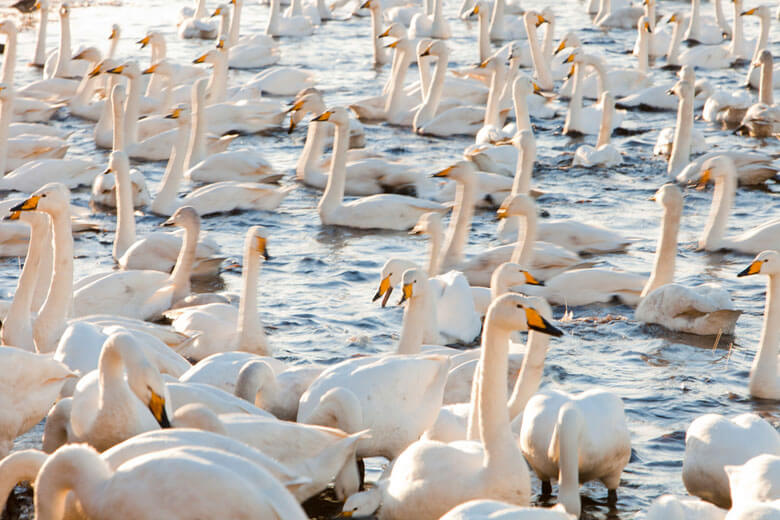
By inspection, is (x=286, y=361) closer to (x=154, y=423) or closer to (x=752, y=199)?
(x=154, y=423)

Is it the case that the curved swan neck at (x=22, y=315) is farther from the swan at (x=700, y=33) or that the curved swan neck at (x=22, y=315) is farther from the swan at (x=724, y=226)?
the swan at (x=700, y=33)

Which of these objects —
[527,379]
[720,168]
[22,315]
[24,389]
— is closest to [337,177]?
[720,168]

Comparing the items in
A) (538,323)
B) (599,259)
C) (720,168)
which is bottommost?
(599,259)

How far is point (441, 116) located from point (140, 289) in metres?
7.08

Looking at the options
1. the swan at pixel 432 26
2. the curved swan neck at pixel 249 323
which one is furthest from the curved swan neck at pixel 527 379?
the swan at pixel 432 26

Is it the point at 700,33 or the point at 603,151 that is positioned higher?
the point at 700,33

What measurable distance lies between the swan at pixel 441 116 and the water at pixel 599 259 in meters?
0.22

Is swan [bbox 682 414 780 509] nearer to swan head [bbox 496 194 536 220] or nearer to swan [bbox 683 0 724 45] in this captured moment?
swan head [bbox 496 194 536 220]

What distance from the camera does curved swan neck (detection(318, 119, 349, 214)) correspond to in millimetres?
12141

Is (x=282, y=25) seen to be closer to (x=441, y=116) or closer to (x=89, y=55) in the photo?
(x=89, y=55)

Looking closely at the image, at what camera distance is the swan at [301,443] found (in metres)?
5.84

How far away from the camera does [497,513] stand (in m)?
4.75

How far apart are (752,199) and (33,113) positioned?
9.27m

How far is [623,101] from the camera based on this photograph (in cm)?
1697
